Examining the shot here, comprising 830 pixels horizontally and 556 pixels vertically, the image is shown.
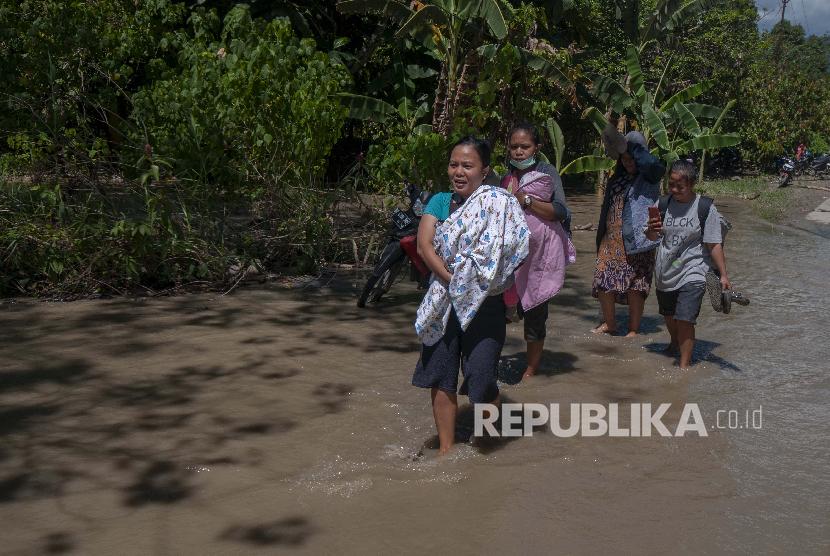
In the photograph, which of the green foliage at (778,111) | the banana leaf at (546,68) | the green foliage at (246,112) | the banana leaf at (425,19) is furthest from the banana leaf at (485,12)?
the green foliage at (778,111)

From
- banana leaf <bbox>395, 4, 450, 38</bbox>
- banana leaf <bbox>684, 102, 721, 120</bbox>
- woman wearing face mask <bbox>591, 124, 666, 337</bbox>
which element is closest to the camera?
woman wearing face mask <bbox>591, 124, 666, 337</bbox>

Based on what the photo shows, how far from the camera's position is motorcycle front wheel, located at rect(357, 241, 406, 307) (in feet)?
26.2

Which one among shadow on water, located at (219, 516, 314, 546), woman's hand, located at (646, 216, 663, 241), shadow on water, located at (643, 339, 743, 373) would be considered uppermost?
woman's hand, located at (646, 216, 663, 241)

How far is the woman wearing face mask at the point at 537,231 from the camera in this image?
18.2 feet

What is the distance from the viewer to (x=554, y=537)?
12.0ft

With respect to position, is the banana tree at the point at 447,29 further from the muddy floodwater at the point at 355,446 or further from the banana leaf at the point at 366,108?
the muddy floodwater at the point at 355,446

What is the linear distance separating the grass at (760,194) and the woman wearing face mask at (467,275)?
48.7ft

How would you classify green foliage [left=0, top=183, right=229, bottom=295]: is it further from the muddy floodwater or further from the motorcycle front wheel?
the motorcycle front wheel

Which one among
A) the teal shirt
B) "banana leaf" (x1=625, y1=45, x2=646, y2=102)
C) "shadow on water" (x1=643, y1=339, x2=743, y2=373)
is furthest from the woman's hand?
"banana leaf" (x1=625, y1=45, x2=646, y2=102)

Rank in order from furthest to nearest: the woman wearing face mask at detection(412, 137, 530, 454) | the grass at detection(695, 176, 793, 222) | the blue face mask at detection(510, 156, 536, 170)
Result: the grass at detection(695, 176, 793, 222) → the blue face mask at detection(510, 156, 536, 170) → the woman wearing face mask at detection(412, 137, 530, 454)

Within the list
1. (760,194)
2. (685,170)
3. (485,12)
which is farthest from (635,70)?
(685,170)

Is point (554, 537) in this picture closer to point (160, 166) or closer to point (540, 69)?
point (160, 166)

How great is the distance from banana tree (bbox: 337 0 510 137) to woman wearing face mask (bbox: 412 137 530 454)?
754cm

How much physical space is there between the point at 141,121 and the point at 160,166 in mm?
505
